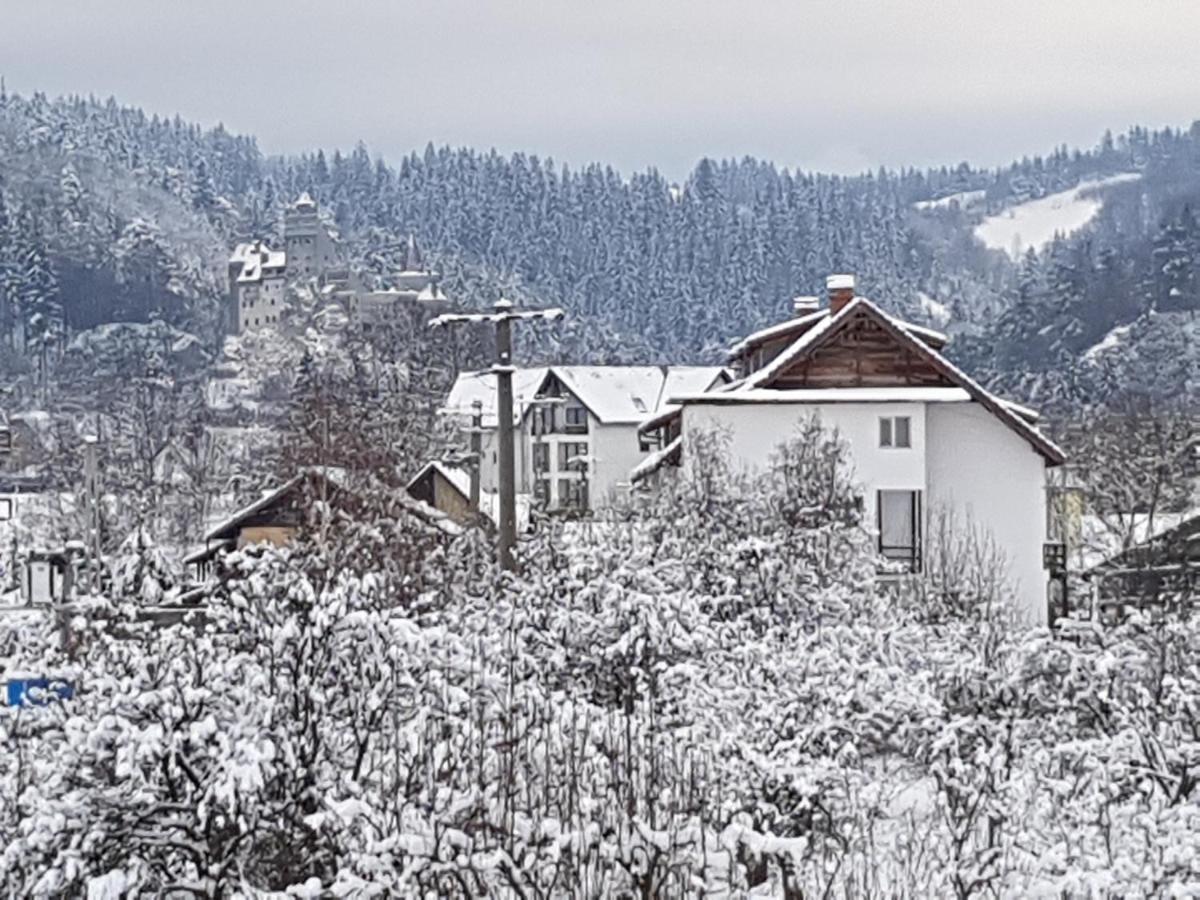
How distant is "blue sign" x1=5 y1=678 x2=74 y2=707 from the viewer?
10.1m

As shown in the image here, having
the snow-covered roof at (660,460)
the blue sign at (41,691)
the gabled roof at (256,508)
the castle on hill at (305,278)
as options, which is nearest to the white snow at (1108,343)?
the castle on hill at (305,278)

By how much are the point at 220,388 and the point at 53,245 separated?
44.9m

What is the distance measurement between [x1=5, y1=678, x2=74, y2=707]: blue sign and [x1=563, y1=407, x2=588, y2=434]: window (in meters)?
66.8

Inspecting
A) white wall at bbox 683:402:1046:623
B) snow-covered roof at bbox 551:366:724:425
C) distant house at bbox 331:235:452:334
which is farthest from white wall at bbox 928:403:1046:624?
distant house at bbox 331:235:452:334

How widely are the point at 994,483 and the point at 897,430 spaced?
99.3 inches

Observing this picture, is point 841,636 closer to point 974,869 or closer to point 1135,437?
point 974,869

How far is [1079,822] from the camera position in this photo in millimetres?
10086

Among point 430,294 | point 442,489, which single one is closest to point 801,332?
point 442,489

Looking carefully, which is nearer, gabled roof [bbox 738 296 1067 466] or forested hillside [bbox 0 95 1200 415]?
gabled roof [bbox 738 296 1067 466]

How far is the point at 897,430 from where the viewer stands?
33.2 m

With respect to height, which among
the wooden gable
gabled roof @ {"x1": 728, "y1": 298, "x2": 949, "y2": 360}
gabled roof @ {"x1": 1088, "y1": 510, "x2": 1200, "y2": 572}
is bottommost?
gabled roof @ {"x1": 1088, "y1": 510, "x2": 1200, "y2": 572}

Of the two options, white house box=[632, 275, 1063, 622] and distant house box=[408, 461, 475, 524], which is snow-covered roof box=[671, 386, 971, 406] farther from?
distant house box=[408, 461, 475, 524]

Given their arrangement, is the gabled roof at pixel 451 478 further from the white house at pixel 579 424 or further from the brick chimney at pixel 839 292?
the white house at pixel 579 424

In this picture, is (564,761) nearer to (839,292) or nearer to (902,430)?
(902,430)
